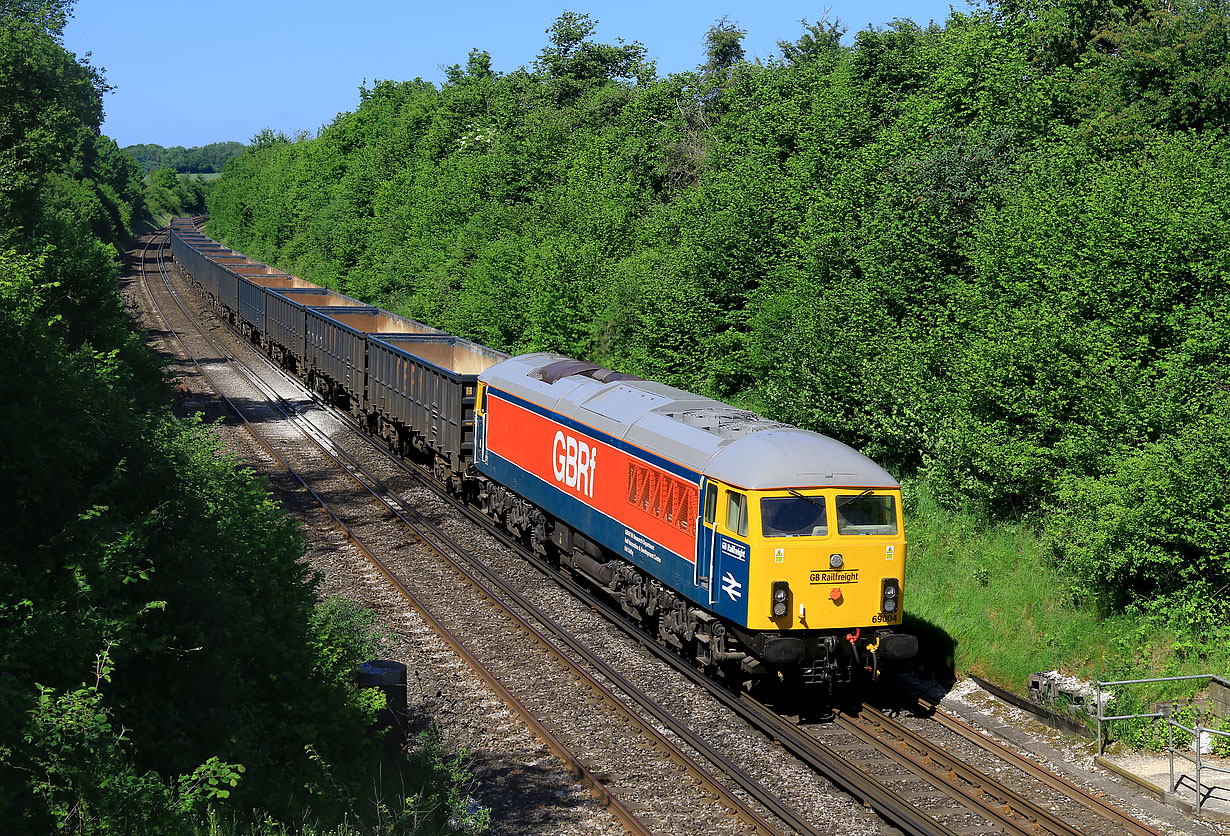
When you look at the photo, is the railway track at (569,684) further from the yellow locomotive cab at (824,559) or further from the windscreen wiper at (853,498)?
the windscreen wiper at (853,498)

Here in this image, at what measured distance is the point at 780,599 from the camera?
13.7m

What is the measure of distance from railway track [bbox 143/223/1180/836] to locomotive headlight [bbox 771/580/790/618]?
1.61m

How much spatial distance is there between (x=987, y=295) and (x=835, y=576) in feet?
27.9

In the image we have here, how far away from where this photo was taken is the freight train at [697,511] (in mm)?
13812

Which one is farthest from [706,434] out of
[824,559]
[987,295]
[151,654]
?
[151,654]

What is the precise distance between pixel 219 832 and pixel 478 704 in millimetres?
7258

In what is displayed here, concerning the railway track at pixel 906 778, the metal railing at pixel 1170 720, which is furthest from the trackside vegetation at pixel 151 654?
the metal railing at pixel 1170 720

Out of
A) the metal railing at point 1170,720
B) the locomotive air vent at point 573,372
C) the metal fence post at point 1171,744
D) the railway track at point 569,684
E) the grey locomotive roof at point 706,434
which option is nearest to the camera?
the railway track at point 569,684

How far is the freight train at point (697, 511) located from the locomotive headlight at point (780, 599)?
0.06 ft

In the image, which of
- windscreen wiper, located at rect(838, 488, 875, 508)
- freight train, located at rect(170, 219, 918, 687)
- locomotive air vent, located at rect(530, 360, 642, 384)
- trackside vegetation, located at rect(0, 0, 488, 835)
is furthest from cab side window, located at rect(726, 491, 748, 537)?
locomotive air vent, located at rect(530, 360, 642, 384)

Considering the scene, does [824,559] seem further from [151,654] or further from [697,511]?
[151,654]

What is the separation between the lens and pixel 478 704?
14.9 metres

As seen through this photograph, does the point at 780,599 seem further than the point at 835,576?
No

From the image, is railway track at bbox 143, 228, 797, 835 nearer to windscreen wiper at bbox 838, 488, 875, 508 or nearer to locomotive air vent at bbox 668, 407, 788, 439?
windscreen wiper at bbox 838, 488, 875, 508
